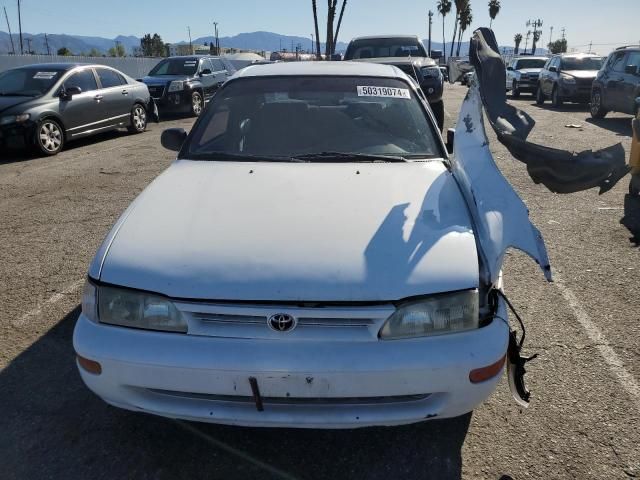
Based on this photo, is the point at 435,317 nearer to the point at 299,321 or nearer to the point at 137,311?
the point at 299,321

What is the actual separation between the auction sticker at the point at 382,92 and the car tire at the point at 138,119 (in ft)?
30.0

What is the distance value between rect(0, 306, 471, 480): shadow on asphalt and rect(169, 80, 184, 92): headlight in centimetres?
1209

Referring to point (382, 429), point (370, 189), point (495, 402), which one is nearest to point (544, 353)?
point (495, 402)

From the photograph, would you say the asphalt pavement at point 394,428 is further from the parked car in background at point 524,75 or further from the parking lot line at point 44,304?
the parked car in background at point 524,75

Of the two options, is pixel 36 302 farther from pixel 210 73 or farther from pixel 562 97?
pixel 562 97

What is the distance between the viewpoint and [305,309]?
1.98 metres

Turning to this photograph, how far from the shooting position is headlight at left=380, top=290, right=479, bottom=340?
2002mm

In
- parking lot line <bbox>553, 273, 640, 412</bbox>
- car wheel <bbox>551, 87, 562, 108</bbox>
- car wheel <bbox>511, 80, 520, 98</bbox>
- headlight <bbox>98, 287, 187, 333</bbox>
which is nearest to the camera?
headlight <bbox>98, 287, 187, 333</bbox>

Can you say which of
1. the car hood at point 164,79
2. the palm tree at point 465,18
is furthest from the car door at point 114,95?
the palm tree at point 465,18

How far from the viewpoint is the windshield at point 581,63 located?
16.7 meters

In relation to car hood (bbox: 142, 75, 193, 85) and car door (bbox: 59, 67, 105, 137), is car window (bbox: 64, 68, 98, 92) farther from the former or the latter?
car hood (bbox: 142, 75, 193, 85)

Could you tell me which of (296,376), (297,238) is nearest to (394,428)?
(296,376)

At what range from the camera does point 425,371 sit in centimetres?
194

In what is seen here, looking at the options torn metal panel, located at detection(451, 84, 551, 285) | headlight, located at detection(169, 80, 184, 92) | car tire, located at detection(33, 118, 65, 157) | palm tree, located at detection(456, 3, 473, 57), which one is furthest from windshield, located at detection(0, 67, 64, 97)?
palm tree, located at detection(456, 3, 473, 57)
